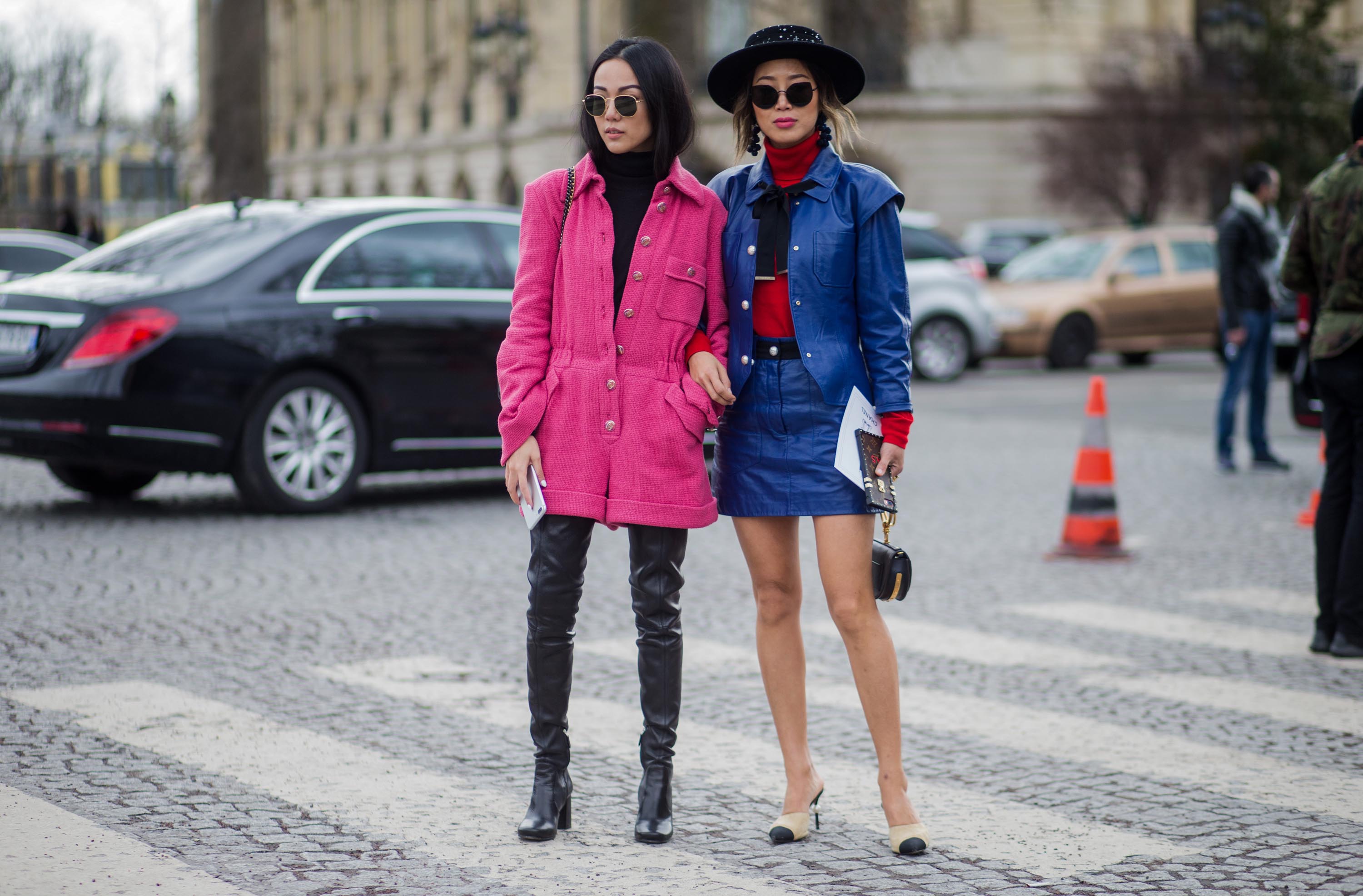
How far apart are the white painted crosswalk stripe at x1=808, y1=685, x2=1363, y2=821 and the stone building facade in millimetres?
24368

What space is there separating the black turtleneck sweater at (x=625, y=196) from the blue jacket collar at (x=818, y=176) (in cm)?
23

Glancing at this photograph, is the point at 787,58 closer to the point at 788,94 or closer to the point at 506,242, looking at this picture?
the point at 788,94

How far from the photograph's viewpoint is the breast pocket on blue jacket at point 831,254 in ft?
13.4

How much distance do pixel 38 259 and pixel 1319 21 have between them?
2231cm

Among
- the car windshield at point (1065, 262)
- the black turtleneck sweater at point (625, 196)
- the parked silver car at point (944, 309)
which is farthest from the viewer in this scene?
the car windshield at point (1065, 262)

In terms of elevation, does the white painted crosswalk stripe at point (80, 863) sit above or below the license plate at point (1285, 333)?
below

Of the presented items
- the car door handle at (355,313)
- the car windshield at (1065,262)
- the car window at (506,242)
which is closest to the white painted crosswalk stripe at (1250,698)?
the car door handle at (355,313)

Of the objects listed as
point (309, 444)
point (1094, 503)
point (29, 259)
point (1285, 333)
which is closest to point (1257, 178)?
point (1285, 333)

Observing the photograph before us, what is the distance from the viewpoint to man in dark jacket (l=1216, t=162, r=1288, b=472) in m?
11.7

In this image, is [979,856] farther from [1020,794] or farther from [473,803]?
[473,803]

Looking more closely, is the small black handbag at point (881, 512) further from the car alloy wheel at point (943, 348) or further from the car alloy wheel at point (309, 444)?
the car alloy wheel at point (943, 348)

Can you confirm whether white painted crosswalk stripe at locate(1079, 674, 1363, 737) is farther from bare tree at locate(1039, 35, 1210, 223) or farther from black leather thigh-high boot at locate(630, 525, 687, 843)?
bare tree at locate(1039, 35, 1210, 223)

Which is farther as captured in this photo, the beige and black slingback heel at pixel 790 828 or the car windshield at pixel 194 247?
the car windshield at pixel 194 247

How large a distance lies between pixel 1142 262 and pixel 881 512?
19242mm
